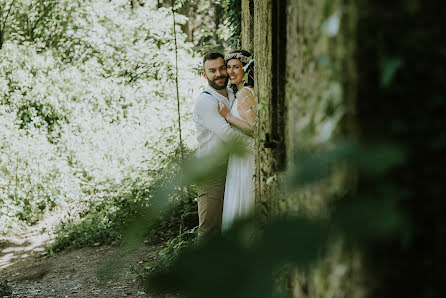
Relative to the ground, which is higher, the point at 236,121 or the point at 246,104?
the point at 246,104

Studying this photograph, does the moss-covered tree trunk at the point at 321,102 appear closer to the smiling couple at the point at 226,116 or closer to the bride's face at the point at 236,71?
the smiling couple at the point at 226,116

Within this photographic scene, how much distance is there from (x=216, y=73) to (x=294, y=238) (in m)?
4.18

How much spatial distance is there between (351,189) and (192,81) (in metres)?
11.5

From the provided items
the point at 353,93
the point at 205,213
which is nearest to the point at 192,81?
the point at 205,213

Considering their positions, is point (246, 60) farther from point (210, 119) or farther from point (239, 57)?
point (210, 119)

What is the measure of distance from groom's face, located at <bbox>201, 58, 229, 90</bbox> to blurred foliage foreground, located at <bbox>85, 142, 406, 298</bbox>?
4086 mm

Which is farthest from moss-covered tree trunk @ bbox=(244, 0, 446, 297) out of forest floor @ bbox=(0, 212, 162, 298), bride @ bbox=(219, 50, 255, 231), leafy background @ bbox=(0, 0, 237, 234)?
leafy background @ bbox=(0, 0, 237, 234)

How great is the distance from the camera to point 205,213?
190 inches

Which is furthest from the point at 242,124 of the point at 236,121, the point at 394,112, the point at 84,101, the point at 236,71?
the point at 84,101

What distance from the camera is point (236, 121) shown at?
4.25m

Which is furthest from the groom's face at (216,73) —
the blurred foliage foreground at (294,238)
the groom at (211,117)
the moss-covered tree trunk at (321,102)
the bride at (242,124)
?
the blurred foliage foreground at (294,238)

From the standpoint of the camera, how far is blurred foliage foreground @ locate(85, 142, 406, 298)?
629 mm

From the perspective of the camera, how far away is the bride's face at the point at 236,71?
4703 mm

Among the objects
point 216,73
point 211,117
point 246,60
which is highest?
point 246,60
